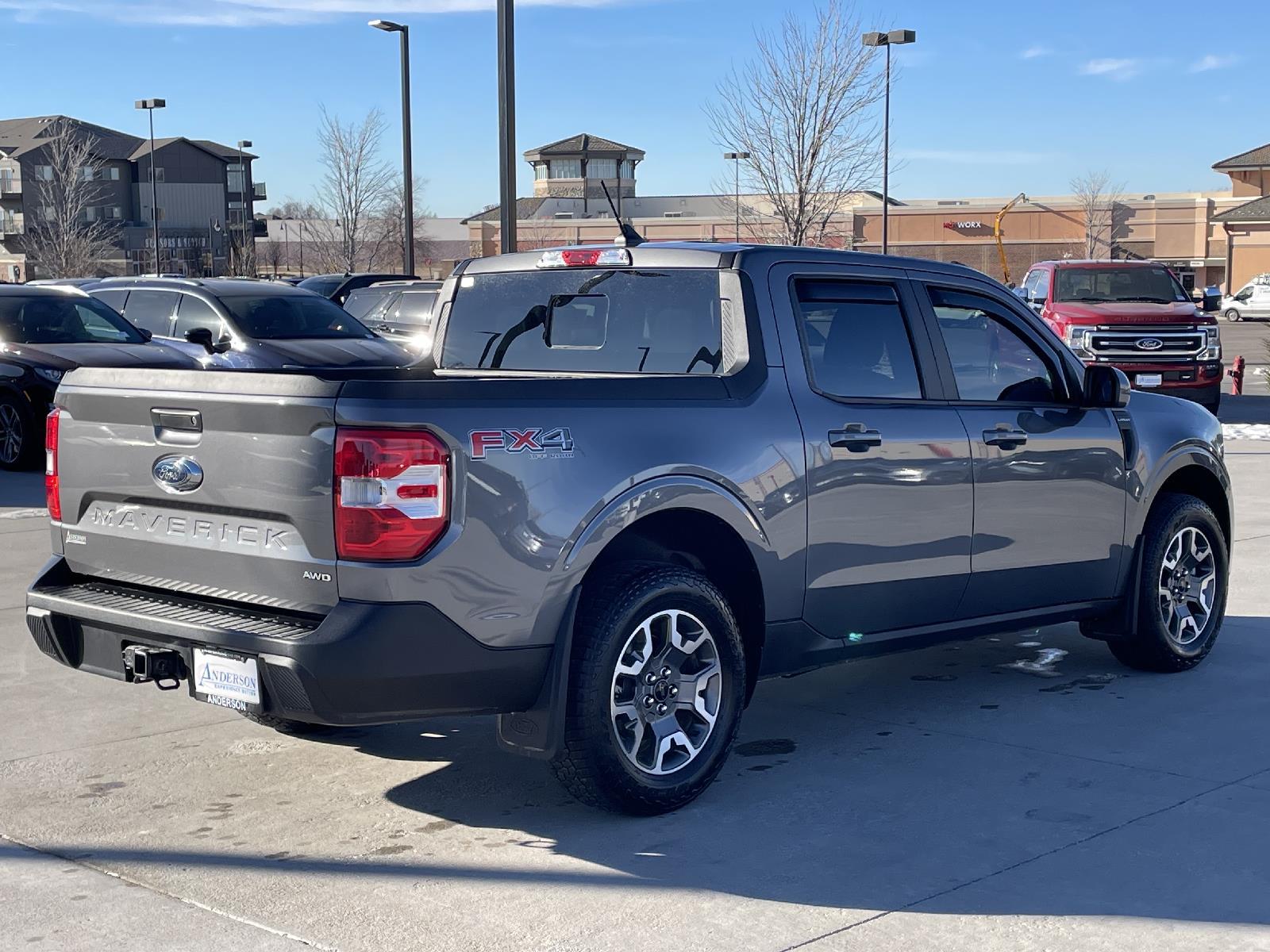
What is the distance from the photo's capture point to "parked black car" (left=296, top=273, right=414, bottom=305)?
79.0ft

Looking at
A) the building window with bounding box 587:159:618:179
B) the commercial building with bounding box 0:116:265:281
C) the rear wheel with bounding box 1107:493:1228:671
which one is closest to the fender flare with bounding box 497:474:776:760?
the rear wheel with bounding box 1107:493:1228:671

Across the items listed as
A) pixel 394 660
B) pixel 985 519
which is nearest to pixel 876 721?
pixel 985 519

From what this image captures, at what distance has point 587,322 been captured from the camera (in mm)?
6078

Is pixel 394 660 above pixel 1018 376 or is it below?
below

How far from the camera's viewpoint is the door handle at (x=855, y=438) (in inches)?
227

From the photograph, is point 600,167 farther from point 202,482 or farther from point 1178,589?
point 202,482

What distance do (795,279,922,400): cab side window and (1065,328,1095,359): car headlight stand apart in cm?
1433

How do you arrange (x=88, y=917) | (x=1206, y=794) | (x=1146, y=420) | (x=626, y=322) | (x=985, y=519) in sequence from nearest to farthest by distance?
(x=88, y=917), (x=1206, y=794), (x=626, y=322), (x=985, y=519), (x=1146, y=420)

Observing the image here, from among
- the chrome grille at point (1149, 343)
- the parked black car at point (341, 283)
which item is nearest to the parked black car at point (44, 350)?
the parked black car at point (341, 283)

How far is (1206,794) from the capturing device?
17.7 feet

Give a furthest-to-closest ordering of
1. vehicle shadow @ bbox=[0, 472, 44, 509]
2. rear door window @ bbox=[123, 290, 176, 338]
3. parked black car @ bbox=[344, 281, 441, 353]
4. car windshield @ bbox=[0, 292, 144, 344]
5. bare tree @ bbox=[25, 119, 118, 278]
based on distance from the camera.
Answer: bare tree @ bbox=[25, 119, 118, 278], parked black car @ bbox=[344, 281, 441, 353], rear door window @ bbox=[123, 290, 176, 338], car windshield @ bbox=[0, 292, 144, 344], vehicle shadow @ bbox=[0, 472, 44, 509]

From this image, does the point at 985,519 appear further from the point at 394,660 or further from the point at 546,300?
the point at 394,660

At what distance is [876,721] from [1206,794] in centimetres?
143

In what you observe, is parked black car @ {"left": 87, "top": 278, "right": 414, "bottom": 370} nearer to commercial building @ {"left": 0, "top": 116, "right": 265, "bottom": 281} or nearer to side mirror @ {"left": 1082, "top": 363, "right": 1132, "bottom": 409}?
side mirror @ {"left": 1082, "top": 363, "right": 1132, "bottom": 409}
